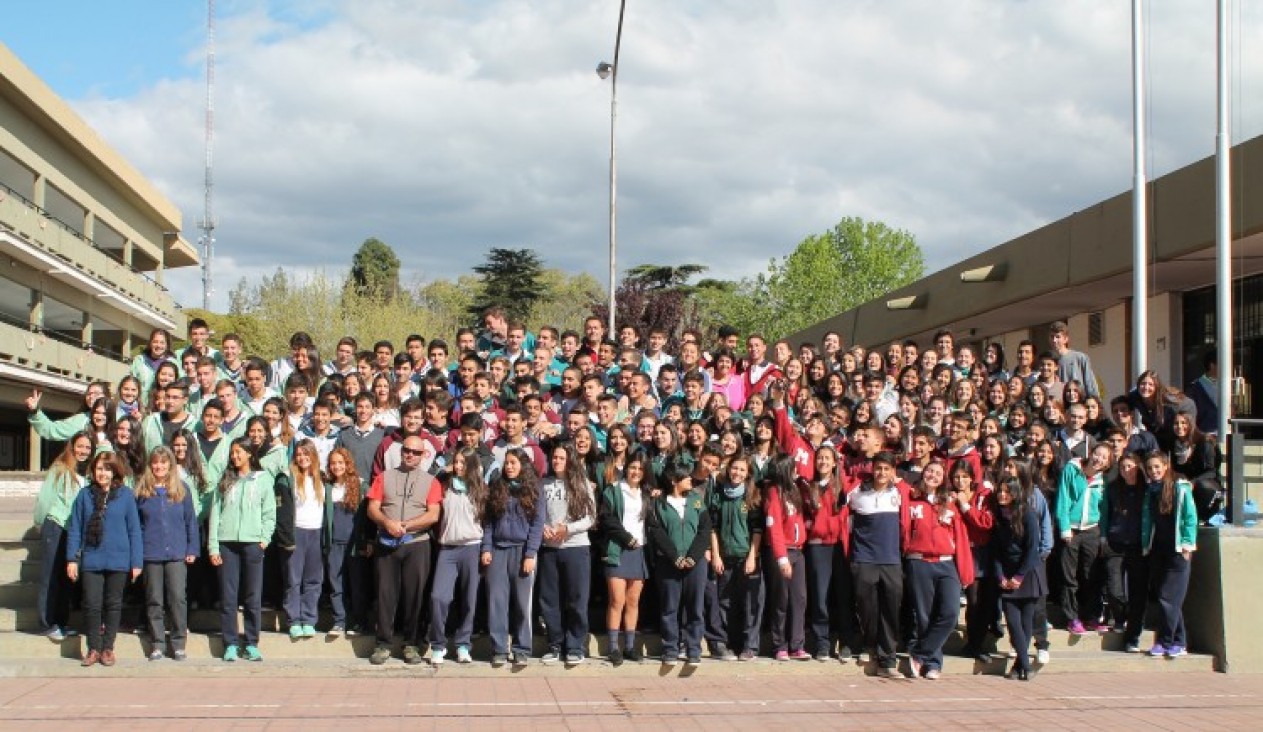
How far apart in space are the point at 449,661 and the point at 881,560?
3.70 m

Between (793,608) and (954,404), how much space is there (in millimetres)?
3147

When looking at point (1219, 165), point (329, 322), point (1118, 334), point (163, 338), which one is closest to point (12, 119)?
point (329, 322)

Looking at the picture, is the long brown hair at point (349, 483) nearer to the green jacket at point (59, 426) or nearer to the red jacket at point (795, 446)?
the green jacket at point (59, 426)

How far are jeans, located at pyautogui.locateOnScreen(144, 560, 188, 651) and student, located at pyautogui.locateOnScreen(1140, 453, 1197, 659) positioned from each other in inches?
323

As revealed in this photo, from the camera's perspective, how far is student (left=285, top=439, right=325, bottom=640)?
10414 millimetres

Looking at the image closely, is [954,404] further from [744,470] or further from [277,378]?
[277,378]

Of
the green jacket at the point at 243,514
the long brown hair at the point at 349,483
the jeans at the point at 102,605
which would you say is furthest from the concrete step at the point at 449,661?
the long brown hair at the point at 349,483

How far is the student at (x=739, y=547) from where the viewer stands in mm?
10609

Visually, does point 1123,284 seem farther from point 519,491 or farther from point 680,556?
point 519,491

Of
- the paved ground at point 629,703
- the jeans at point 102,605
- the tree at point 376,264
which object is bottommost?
the paved ground at point 629,703

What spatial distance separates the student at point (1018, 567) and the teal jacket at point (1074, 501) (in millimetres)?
721

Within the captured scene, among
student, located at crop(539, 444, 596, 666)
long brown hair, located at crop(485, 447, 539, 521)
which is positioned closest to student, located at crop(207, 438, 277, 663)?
long brown hair, located at crop(485, 447, 539, 521)

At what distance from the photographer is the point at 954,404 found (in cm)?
1260

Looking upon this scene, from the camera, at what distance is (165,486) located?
10164 millimetres
